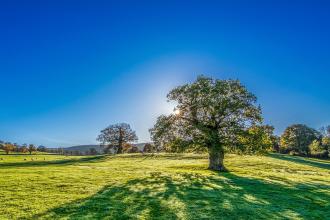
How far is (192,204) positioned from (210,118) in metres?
28.1

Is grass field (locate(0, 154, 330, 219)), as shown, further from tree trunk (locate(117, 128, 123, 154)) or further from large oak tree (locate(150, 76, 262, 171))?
tree trunk (locate(117, 128, 123, 154))

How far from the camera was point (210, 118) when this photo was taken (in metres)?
46.7

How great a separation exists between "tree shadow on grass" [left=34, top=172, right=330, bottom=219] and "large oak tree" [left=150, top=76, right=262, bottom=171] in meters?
18.6

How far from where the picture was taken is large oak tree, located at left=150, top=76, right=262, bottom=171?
1805 inches

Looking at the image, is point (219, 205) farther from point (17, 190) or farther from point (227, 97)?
point (227, 97)

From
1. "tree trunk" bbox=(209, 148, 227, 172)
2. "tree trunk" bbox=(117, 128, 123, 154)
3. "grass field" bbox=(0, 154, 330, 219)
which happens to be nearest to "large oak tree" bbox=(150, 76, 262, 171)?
"tree trunk" bbox=(209, 148, 227, 172)

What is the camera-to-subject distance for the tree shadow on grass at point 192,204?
1641 centimetres

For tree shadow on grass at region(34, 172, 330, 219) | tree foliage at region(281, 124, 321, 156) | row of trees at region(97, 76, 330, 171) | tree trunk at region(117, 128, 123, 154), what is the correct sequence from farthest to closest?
1. tree foliage at region(281, 124, 321, 156)
2. tree trunk at region(117, 128, 123, 154)
3. row of trees at region(97, 76, 330, 171)
4. tree shadow on grass at region(34, 172, 330, 219)

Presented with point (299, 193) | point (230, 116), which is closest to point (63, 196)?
point (299, 193)

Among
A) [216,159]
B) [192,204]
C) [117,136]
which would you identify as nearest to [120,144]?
[117,136]

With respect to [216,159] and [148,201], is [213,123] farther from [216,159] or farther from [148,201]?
[148,201]

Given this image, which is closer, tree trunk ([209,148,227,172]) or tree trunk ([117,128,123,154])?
tree trunk ([209,148,227,172])

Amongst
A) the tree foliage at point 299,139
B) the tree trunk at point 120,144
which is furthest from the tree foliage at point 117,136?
the tree foliage at point 299,139

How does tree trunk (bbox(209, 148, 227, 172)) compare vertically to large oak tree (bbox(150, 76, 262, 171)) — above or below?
below
